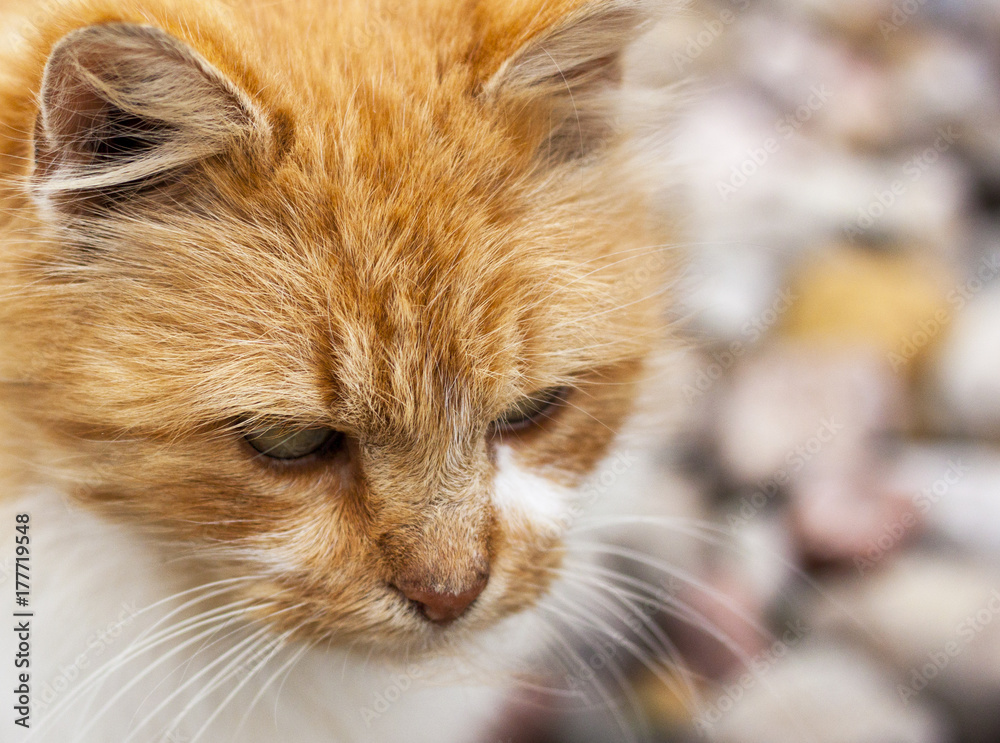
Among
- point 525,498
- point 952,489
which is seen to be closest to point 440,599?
point 525,498

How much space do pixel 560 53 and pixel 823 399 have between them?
1.04 m

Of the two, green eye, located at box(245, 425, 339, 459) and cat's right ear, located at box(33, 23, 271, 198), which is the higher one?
cat's right ear, located at box(33, 23, 271, 198)

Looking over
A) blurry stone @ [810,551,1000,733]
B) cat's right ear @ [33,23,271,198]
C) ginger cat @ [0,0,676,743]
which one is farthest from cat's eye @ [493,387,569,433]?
blurry stone @ [810,551,1000,733]

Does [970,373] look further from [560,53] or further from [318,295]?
[318,295]

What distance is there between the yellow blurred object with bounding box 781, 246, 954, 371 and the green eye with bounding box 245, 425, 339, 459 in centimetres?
118

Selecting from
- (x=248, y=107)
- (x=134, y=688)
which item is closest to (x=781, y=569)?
(x=134, y=688)

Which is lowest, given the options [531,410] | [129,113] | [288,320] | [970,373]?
[970,373]

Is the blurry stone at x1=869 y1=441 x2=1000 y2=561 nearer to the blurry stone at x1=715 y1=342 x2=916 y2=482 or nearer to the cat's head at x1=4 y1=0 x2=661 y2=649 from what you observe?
the blurry stone at x1=715 y1=342 x2=916 y2=482

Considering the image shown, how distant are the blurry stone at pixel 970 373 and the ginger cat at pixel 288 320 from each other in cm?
95

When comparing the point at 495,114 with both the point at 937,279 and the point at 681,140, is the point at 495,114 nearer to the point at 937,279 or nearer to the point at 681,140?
the point at 681,140

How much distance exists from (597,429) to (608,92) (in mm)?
400

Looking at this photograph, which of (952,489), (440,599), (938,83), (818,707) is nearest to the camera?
(440,599)

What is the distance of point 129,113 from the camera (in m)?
0.76

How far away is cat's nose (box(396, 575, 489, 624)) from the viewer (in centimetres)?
85
